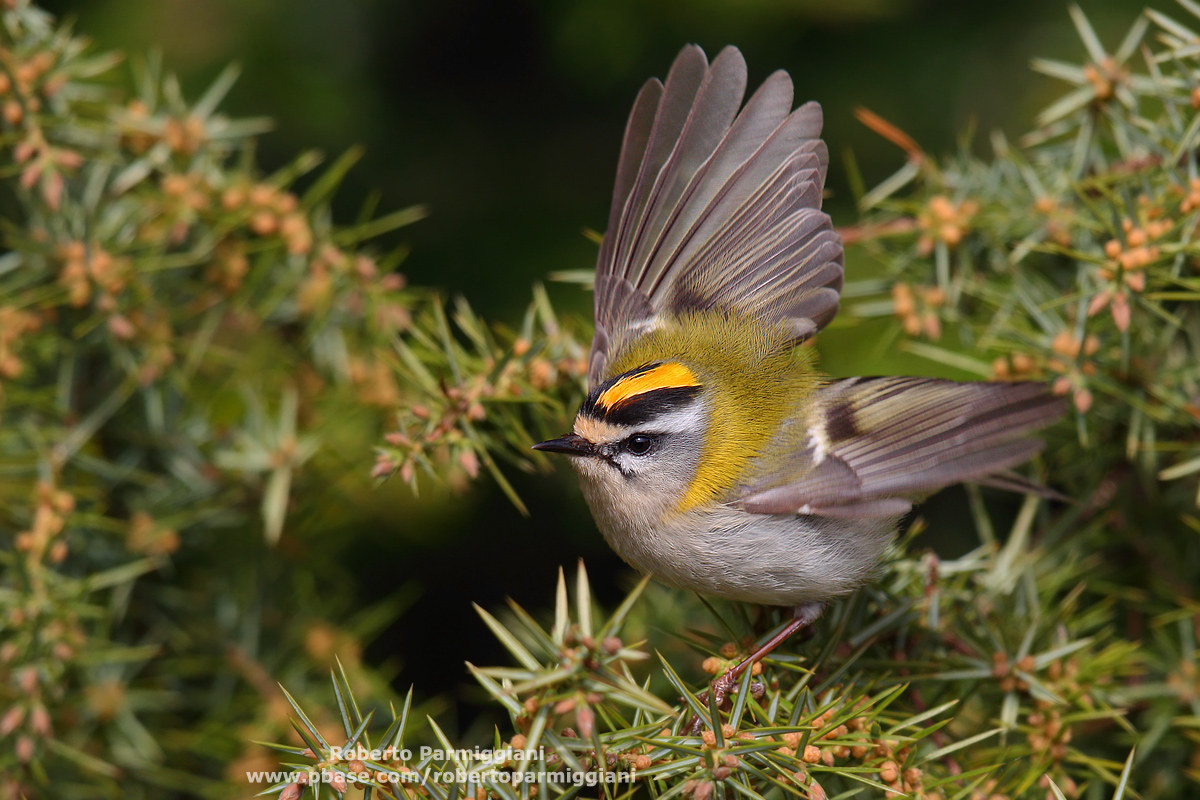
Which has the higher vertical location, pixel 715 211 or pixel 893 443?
pixel 715 211

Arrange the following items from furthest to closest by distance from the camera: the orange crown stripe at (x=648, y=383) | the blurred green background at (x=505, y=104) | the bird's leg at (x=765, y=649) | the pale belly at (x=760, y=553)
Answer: the blurred green background at (x=505, y=104) < the orange crown stripe at (x=648, y=383) < the pale belly at (x=760, y=553) < the bird's leg at (x=765, y=649)

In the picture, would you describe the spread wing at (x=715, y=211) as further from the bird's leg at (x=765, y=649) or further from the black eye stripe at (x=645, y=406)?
the bird's leg at (x=765, y=649)

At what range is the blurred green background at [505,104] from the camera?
2.04 meters

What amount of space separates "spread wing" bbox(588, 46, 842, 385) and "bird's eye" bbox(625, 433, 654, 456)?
104 millimetres

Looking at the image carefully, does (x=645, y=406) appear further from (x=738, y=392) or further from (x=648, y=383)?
(x=738, y=392)

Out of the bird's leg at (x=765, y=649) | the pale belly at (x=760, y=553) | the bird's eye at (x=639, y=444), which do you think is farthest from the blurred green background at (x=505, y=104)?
the bird's leg at (x=765, y=649)

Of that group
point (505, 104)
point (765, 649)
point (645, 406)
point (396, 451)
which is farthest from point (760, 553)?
point (505, 104)

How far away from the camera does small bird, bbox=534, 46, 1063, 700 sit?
1239 millimetres

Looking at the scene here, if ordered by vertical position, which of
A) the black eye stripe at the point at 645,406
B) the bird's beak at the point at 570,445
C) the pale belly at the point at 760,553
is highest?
the black eye stripe at the point at 645,406

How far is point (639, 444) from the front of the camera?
4.82ft

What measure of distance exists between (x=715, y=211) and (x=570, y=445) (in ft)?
1.44

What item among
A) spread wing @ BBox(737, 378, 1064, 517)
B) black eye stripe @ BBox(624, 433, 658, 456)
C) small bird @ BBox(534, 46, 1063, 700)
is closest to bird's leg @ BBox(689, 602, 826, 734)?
small bird @ BBox(534, 46, 1063, 700)

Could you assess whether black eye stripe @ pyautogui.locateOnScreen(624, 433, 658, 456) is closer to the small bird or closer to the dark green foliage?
the small bird

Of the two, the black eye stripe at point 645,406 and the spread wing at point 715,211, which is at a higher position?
the spread wing at point 715,211
